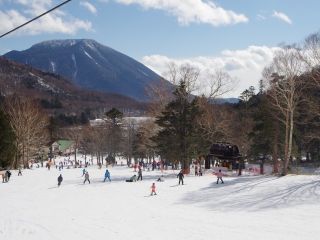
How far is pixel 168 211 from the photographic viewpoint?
992 inches

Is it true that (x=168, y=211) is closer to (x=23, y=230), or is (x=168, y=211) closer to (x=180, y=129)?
(x=23, y=230)

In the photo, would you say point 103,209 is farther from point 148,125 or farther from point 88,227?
point 148,125

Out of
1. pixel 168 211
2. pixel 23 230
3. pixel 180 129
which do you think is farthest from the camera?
pixel 180 129

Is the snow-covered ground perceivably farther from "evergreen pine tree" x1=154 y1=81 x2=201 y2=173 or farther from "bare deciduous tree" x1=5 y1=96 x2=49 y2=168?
"bare deciduous tree" x1=5 y1=96 x2=49 y2=168

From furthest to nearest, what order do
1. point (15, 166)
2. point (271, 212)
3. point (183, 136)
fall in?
point (15, 166) < point (183, 136) < point (271, 212)

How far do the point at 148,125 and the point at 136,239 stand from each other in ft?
144

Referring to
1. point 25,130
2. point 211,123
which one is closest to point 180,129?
point 211,123

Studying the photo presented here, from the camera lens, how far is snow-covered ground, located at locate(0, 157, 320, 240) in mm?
18672

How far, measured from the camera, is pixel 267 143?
51656 mm

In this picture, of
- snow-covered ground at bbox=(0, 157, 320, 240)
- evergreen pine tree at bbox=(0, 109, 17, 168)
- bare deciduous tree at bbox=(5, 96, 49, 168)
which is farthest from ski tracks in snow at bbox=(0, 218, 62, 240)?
bare deciduous tree at bbox=(5, 96, 49, 168)

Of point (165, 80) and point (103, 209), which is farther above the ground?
point (165, 80)

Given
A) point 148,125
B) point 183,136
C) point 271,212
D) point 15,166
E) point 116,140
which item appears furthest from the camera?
point 116,140

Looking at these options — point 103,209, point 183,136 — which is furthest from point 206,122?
point 103,209

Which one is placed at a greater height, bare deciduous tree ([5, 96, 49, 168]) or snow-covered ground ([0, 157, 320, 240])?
bare deciduous tree ([5, 96, 49, 168])
